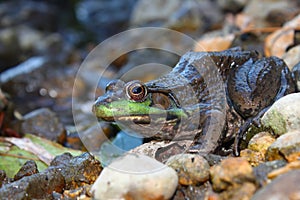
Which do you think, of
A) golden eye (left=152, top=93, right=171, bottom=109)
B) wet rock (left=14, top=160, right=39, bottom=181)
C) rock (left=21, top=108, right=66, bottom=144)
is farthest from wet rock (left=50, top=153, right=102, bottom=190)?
rock (left=21, top=108, right=66, bottom=144)

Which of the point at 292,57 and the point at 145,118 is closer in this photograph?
the point at 145,118

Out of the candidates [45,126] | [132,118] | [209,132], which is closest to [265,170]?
[209,132]

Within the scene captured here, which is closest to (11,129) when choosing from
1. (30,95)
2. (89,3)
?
(30,95)

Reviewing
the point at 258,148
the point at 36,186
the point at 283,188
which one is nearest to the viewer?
the point at 283,188

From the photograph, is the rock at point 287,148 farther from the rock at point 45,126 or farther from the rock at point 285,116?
the rock at point 45,126

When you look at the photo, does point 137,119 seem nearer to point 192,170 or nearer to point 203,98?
point 203,98

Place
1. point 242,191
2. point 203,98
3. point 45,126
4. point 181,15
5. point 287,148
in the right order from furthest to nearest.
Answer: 1. point 181,15
2. point 45,126
3. point 203,98
4. point 287,148
5. point 242,191

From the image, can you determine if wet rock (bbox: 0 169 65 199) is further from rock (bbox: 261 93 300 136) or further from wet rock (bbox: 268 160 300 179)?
rock (bbox: 261 93 300 136)
